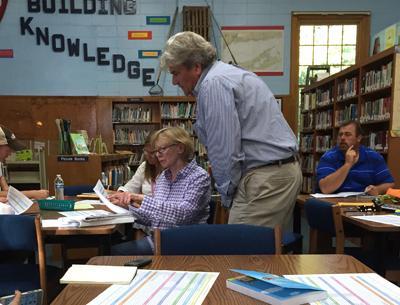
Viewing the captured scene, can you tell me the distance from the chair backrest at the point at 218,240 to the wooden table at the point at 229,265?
13 centimetres

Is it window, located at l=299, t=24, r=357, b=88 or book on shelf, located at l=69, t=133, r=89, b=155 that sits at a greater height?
window, located at l=299, t=24, r=357, b=88

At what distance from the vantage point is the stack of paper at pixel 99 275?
36.9 inches

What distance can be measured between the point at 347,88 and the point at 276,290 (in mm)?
4692

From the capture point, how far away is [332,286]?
0.91m

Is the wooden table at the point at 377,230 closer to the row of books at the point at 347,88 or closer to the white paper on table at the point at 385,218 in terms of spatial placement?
the white paper on table at the point at 385,218

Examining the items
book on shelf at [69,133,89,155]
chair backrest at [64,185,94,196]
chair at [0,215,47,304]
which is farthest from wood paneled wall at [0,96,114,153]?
chair at [0,215,47,304]

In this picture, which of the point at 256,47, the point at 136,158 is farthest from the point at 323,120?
the point at 136,158

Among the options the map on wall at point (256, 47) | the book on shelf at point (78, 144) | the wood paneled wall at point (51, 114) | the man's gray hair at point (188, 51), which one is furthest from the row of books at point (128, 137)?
the man's gray hair at point (188, 51)

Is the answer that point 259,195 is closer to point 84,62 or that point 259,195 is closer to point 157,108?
point 157,108

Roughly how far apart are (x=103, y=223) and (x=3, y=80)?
217 inches

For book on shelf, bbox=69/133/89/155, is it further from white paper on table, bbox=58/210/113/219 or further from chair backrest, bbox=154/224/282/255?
chair backrest, bbox=154/224/282/255

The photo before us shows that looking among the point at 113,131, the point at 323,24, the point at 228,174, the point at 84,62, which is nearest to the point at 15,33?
the point at 84,62

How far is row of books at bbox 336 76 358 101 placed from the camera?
4762mm

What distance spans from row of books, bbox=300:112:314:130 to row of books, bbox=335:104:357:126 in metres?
0.97
